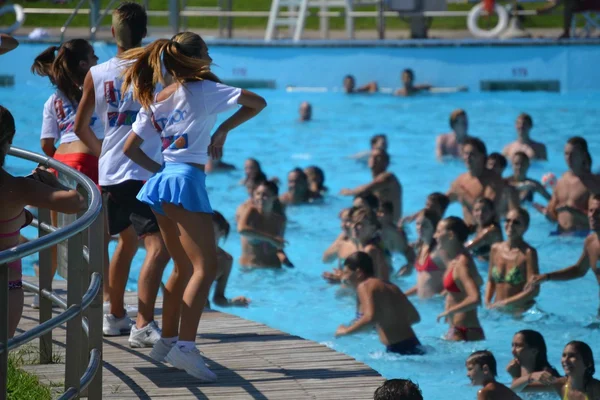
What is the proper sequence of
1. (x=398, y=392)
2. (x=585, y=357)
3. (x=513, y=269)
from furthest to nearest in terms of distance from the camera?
(x=513, y=269) < (x=585, y=357) < (x=398, y=392)

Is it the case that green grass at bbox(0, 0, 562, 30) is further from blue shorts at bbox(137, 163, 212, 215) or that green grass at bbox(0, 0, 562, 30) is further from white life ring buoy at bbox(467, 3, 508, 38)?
blue shorts at bbox(137, 163, 212, 215)

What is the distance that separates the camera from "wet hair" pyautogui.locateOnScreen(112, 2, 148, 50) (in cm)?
496

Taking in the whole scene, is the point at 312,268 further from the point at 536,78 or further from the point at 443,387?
the point at 536,78

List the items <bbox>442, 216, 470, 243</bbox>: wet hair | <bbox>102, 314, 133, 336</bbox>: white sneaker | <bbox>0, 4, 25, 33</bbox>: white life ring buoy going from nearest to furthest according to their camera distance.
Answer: <bbox>102, 314, 133, 336</bbox>: white sneaker
<bbox>442, 216, 470, 243</bbox>: wet hair
<bbox>0, 4, 25, 33</bbox>: white life ring buoy

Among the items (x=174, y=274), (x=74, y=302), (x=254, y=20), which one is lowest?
(x=254, y=20)

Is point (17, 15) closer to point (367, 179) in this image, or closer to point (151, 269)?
point (367, 179)

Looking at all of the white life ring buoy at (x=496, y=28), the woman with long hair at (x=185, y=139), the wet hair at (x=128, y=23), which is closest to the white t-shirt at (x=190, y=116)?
the woman with long hair at (x=185, y=139)

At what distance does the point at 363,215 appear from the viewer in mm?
8828

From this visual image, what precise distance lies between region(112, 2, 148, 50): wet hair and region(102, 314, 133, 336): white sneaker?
145 cm

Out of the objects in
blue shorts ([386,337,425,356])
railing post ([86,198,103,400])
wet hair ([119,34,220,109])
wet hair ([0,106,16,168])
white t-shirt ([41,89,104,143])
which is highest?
wet hair ([119,34,220,109])

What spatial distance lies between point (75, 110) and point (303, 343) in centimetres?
184

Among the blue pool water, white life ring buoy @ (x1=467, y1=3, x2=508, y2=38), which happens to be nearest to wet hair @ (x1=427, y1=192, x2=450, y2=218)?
the blue pool water

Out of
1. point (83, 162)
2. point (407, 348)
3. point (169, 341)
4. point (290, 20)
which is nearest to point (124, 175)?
point (83, 162)

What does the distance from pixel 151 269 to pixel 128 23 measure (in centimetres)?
122
